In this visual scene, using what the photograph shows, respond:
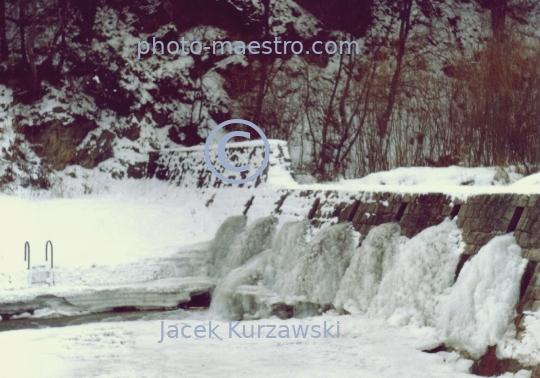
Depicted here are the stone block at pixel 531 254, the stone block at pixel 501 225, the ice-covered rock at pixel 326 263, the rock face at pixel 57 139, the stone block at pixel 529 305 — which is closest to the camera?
the stone block at pixel 529 305

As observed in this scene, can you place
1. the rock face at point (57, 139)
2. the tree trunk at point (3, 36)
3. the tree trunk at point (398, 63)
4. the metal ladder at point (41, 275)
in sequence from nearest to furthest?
the metal ladder at point (41, 275), the tree trunk at point (398, 63), the rock face at point (57, 139), the tree trunk at point (3, 36)

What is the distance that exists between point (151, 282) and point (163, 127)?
24.8ft

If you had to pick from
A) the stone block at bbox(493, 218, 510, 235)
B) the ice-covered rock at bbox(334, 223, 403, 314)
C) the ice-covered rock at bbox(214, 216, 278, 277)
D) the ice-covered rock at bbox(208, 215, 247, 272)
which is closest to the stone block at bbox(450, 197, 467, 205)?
the stone block at bbox(493, 218, 510, 235)

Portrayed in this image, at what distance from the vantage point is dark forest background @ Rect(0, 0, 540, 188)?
16.2m

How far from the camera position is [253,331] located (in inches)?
335

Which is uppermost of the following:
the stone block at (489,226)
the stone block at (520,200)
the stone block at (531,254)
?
the stone block at (520,200)

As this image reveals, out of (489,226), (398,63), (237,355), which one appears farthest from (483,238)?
(398,63)

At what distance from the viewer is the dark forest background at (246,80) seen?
16.2 m

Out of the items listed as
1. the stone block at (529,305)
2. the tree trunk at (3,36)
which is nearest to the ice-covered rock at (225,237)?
the stone block at (529,305)

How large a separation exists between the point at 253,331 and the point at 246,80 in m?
9.75

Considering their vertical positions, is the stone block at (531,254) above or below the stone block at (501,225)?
below

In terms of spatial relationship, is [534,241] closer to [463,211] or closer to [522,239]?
[522,239]

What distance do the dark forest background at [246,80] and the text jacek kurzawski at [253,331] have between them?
7.36 m

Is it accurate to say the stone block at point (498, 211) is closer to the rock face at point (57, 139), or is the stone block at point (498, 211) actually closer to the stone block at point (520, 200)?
the stone block at point (520, 200)
